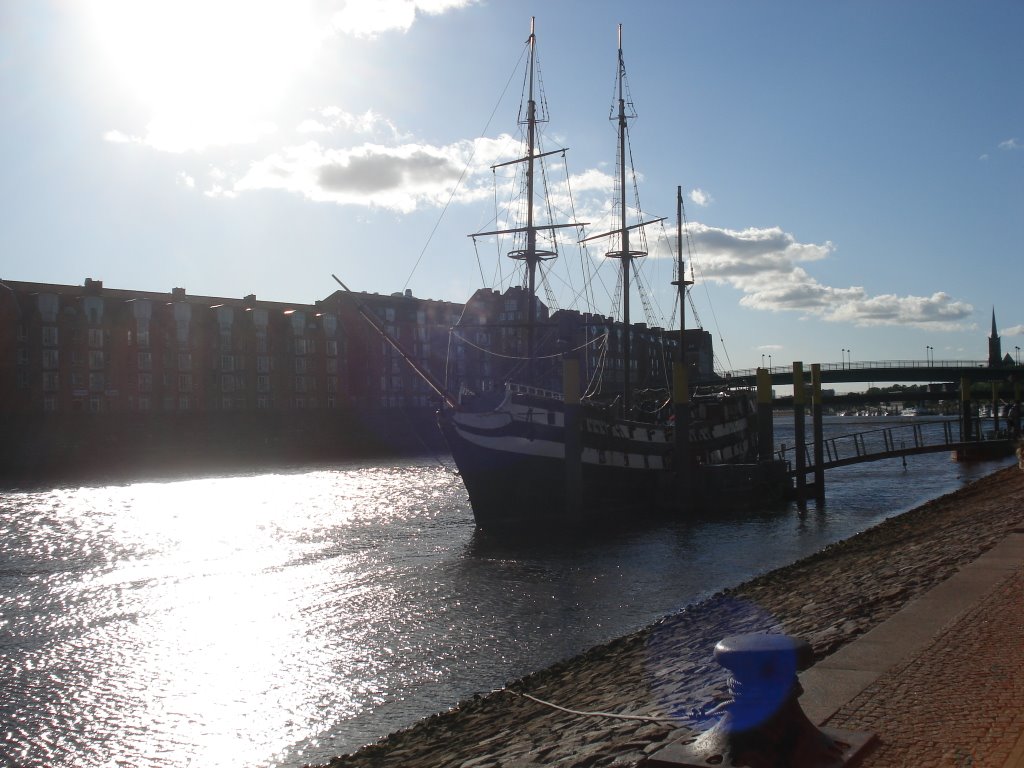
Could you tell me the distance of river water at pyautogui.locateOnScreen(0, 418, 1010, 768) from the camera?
12484mm

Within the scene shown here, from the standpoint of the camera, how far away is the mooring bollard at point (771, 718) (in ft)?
18.1

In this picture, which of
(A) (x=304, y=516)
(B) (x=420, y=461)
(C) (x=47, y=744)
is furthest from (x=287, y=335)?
(C) (x=47, y=744)

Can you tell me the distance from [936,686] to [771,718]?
2263 mm

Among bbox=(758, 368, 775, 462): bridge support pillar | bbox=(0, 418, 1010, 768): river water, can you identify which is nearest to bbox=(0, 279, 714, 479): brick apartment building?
bbox=(758, 368, 775, 462): bridge support pillar

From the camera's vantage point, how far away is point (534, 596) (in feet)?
67.2

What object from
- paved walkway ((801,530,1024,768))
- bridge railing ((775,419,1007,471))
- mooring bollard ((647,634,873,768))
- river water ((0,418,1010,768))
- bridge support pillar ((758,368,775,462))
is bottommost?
river water ((0,418,1010,768))

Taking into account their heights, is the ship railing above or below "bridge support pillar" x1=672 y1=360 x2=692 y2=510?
above

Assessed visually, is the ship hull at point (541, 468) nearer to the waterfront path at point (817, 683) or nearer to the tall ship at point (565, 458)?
the tall ship at point (565, 458)

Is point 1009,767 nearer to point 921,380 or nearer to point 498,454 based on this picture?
point 498,454

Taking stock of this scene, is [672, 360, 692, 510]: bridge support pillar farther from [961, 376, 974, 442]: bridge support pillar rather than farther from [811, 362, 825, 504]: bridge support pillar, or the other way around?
[961, 376, 974, 442]: bridge support pillar

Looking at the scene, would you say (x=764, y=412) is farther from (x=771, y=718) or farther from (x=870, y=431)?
(x=771, y=718)

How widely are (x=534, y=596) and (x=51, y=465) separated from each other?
54.6 meters

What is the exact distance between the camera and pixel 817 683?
7332 millimetres

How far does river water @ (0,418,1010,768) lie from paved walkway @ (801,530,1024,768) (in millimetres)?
6539
